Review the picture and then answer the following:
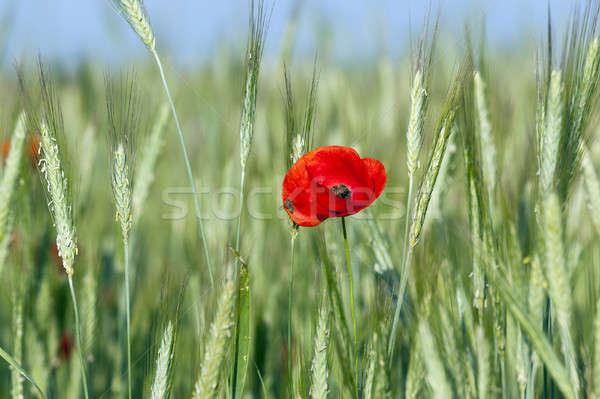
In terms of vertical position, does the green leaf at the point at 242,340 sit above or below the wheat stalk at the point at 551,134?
below

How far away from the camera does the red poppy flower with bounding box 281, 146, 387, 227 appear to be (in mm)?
705

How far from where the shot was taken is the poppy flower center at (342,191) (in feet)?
2.63

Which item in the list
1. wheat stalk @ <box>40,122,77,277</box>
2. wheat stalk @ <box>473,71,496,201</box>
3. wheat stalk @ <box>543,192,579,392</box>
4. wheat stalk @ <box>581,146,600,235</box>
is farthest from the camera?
wheat stalk @ <box>473,71,496,201</box>

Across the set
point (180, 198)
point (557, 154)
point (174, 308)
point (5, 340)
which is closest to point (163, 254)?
point (180, 198)

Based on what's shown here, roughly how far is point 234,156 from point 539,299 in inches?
32.7

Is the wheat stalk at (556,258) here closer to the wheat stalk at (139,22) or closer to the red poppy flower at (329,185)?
the red poppy flower at (329,185)

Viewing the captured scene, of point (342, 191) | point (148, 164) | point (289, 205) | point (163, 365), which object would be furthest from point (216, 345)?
point (148, 164)

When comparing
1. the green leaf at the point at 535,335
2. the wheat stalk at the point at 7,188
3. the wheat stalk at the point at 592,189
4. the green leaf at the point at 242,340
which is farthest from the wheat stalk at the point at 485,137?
the wheat stalk at the point at 7,188

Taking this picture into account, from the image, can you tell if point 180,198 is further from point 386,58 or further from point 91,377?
point 386,58

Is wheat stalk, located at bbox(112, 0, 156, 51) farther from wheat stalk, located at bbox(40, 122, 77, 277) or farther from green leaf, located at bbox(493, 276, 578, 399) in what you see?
green leaf, located at bbox(493, 276, 578, 399)

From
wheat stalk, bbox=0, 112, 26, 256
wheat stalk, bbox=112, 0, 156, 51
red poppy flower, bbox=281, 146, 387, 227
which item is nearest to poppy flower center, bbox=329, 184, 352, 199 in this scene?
red poppy flower, bbox=281, 146, 387, 227

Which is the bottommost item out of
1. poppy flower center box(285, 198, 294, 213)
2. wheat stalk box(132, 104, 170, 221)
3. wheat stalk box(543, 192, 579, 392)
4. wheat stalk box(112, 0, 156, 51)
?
wheat stalk box(543, 192, 579, 392)

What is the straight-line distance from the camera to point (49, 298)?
1067 millimetres

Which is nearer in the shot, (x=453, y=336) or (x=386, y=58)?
(x=453, y=336)
